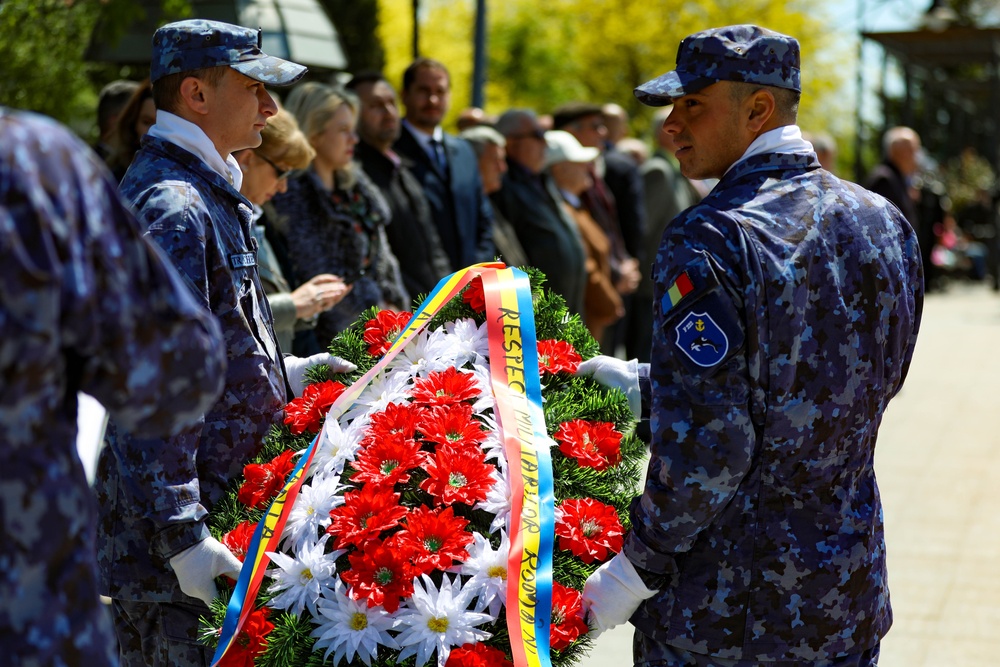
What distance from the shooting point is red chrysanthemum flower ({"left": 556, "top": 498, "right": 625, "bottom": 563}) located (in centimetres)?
259

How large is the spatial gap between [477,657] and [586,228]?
20.5 feet

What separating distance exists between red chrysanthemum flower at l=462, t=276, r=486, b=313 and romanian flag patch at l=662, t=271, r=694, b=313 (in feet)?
2.31

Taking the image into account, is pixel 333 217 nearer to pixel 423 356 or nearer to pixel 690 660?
pixel 423 356

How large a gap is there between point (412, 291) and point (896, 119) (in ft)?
96.8

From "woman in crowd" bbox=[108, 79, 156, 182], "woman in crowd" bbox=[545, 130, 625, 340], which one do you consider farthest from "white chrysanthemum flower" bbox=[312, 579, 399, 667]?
"woman in crowd" bbox=[545, 130, 625, 340]

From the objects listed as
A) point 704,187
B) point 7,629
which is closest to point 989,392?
point 704,187

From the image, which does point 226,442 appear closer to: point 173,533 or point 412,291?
point 173,533

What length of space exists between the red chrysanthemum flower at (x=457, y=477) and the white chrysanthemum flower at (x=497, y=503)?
0.01 metres

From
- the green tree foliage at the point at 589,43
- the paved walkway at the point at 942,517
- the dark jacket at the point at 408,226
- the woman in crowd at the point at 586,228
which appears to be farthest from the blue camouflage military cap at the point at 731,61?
the green tree foliage at the point at 589,43

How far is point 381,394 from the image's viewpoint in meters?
2.87

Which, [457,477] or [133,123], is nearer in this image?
[457,477]

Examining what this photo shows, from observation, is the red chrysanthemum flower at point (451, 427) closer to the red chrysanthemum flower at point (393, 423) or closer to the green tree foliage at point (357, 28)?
A: the red chrysanthemum flower at point (393, 423)

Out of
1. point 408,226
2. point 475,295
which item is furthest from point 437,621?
point 408,226

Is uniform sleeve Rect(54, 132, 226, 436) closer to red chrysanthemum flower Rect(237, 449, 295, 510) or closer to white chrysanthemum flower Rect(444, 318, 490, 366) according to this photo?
red chrysanthemum flower Rect(237, 449, 295, 510)
